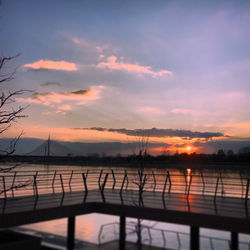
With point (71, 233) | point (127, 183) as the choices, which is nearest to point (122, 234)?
point (127, 183)

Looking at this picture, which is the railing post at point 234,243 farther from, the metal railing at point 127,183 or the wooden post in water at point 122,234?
the wooden post in water at point 122,234

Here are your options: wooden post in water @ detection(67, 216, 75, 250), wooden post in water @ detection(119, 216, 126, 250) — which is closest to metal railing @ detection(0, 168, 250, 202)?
wooden post in water @ detection(67, 216, 75, 250)

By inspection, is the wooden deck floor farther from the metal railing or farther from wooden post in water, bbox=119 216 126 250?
wooden post in water, bbox=119 216 126 250

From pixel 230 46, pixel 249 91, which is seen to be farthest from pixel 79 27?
pixel 249 91

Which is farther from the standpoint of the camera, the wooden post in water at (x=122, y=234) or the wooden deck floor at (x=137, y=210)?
the wooden post in water at (x=122, y=234)

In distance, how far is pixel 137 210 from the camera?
11.0 m

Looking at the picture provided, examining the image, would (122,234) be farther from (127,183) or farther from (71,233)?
(71,233)

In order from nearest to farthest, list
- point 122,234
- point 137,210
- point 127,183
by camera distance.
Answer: point 137,210, point 122,234, point 127,183

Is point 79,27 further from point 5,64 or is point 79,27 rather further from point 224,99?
point 224,99

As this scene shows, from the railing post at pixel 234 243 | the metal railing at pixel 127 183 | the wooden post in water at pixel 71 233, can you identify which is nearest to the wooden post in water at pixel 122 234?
the metal railing at pixel 127 183

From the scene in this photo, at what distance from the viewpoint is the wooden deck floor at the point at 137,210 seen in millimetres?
9375

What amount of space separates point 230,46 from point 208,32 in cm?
149

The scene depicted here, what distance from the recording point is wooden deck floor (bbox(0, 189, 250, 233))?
30.8 ft

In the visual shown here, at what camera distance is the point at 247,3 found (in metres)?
14.1
